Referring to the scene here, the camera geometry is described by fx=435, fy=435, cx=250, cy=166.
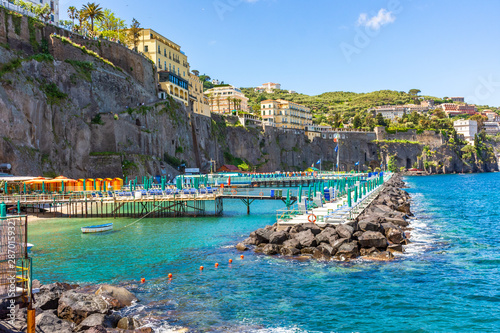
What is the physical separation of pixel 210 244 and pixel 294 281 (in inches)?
477

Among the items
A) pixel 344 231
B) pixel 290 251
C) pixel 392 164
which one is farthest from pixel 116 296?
pixel 392 164

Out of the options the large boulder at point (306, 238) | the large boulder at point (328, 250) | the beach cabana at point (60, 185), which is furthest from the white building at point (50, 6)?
the large boulder at point (328, 250)

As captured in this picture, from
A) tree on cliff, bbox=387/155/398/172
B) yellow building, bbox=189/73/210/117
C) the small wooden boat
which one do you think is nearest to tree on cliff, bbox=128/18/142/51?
yellow building, bbox=189/73/210/117

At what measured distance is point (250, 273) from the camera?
24.1 meters

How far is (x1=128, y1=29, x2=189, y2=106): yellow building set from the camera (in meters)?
102

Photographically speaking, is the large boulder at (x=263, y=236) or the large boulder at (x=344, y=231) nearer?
the large boulder at (x=344, y=231)

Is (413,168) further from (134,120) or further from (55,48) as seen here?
(55,48)

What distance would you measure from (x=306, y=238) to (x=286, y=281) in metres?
6.65

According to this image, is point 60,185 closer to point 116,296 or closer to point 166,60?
point 116,296

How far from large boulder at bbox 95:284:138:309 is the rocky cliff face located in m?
44.8

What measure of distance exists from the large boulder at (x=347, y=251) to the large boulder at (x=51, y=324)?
16104mm

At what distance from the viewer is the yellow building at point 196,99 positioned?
11600 cm

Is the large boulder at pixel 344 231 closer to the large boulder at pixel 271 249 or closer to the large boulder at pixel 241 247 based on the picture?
the large boulder at pixel 271 249

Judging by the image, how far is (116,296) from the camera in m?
19.0
